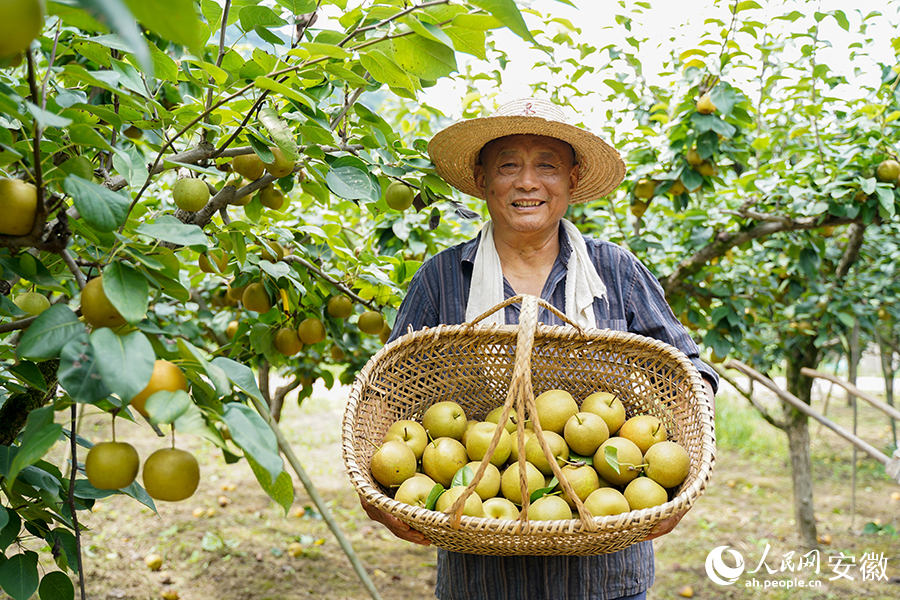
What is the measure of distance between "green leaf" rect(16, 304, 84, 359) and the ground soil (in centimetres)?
254

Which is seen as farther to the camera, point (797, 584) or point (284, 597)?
point (797, 584)

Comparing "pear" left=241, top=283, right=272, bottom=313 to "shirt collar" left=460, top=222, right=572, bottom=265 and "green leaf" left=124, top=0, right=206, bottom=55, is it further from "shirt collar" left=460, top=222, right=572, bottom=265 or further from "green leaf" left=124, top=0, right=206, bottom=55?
"green leaf" left=124, top=0, right=206, bottom=55

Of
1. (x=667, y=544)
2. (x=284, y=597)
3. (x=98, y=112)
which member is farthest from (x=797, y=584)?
(x=98, y=112)

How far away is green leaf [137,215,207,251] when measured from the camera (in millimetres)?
781

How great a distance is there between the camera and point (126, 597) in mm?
2906

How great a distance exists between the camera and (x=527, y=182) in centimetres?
166

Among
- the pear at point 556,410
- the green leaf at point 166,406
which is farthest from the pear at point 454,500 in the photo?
the green leaf at point 166,406

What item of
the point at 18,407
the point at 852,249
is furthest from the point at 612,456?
the point at 852,249

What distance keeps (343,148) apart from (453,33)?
1.94 ft

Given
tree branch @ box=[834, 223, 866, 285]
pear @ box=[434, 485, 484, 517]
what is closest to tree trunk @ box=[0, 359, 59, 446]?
pear @ box=[434, 485, 484, 517]

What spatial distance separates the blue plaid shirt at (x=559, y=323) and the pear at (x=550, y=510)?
0.37 meters

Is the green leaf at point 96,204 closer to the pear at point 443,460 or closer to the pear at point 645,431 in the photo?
the pear at point 443,460

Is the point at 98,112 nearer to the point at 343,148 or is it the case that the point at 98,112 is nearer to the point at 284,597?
the point at 343,148

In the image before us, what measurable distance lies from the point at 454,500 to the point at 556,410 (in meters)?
0.40
